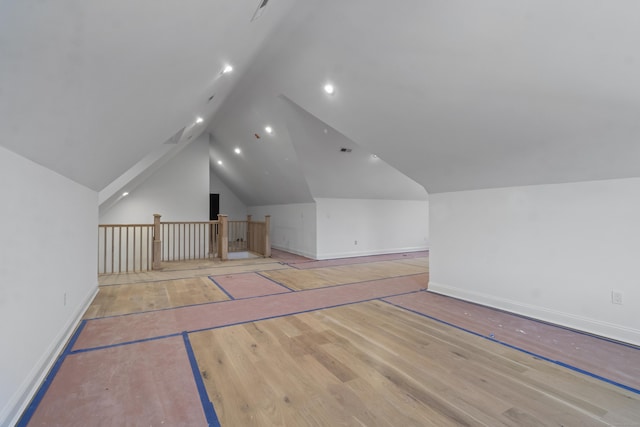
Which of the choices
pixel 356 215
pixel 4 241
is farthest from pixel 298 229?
pixel 4 241

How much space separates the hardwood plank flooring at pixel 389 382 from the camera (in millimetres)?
1781

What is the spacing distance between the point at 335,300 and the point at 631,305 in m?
2.92

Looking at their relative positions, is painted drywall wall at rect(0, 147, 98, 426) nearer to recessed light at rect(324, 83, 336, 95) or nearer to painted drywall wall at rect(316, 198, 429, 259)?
recessed light at rect(324, 83, 336, 95)

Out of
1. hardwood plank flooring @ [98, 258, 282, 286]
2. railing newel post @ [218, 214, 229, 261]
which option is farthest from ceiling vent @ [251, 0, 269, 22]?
railing newel post @ [218, 214, 229, 261]

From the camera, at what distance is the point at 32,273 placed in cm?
198

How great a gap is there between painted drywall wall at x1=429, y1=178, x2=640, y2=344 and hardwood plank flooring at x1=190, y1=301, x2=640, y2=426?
1.04m

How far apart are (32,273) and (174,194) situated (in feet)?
23.2

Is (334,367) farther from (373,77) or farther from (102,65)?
(373,77)

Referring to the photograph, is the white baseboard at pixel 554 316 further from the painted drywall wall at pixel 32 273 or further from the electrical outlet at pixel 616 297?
the painted drywall wall at pixel 32 273

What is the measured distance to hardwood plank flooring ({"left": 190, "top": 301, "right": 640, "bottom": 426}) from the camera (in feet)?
5.84

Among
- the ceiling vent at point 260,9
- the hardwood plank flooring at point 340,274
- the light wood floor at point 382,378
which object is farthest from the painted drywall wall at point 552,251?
the ceiling vent at point 260,9

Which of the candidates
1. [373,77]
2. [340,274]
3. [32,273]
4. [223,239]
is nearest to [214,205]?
[223,239]

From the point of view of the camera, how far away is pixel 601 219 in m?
2.92

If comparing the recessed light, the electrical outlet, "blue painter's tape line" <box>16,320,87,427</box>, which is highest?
the recessed light
